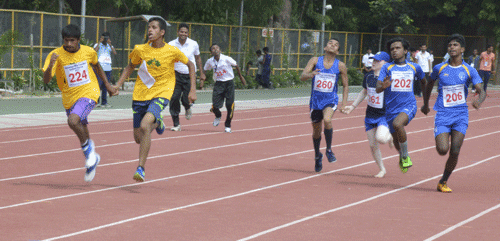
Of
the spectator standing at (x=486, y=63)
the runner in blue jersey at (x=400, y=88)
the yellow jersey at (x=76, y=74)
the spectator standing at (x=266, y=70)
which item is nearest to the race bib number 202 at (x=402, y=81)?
the runner in blue jersey at (x=400, y=88)

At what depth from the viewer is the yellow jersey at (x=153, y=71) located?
8.79 m

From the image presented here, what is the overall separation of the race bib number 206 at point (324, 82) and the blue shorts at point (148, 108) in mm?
2238

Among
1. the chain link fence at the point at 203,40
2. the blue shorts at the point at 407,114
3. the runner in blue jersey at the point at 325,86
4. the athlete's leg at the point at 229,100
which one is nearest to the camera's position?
the blue shorts at the point at 407,114

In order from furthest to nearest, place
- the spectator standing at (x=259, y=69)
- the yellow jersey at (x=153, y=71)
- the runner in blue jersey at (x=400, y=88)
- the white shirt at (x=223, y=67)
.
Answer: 1. the spectator standing at (x=259, y=69)
2. the white shirt at (x=223, y=67)
3. the runner in blue jersey at (x=400, y=88)
4. the yellow jersey at (x=153, y=71)

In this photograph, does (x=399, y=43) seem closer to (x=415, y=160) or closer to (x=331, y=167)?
(x=331, y=167)

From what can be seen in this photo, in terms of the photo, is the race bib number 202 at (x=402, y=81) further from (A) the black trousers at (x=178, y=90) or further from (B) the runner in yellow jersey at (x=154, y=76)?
(A) the black trousers at (x=178, y=90)

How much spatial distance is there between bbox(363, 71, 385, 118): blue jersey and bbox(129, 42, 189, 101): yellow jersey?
8.26 ft

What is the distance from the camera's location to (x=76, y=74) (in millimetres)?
8648

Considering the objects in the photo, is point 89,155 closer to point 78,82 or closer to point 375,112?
point 78,82

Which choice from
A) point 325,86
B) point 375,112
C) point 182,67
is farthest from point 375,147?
point 182,67

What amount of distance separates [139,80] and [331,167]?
10.1 feet

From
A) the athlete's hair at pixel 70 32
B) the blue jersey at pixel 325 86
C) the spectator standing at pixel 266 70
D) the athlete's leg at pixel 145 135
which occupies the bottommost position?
the spectator standing at pixel 266 70

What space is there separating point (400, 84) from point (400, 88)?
0.17 ft

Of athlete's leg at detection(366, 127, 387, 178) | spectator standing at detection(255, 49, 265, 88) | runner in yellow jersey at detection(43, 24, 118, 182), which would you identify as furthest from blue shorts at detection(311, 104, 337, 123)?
spectator standing at detection(255, 49, 265, 88)
